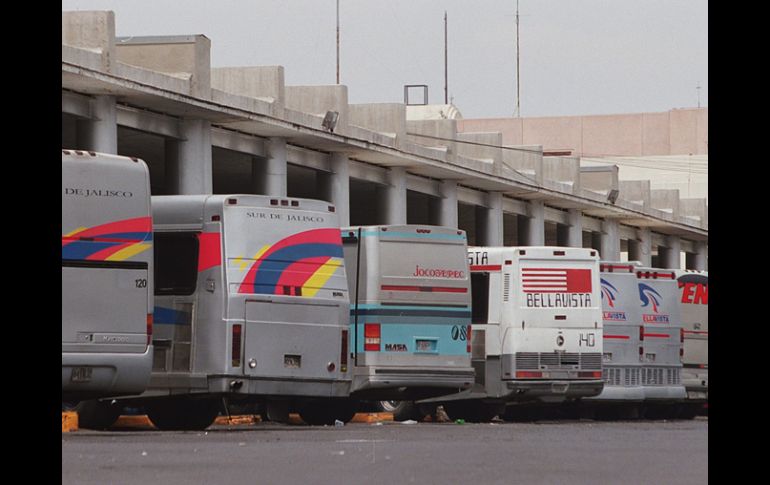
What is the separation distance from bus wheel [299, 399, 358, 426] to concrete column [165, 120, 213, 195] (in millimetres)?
11787

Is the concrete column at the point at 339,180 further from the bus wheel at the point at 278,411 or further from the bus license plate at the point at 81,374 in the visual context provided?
the bus license plate at the point at 81,374

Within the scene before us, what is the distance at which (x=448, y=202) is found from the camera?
50469 millimetres

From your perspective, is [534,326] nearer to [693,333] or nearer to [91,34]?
[693,333]

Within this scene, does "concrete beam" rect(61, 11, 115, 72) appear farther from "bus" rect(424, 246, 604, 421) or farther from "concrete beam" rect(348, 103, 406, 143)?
"concrete beam" rect(348, 103, 406, 143)

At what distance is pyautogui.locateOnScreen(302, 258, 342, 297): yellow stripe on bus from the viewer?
23422 mm

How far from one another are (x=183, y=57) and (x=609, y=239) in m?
29.4

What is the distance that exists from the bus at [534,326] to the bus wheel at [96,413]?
22.3 ft

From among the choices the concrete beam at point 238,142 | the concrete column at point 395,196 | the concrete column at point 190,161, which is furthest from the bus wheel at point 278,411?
the concrete column at point 395,196

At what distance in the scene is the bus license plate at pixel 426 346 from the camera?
26384mm

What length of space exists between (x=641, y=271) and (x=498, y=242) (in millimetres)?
20046

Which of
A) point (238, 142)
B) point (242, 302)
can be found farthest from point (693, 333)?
point (242, 302)

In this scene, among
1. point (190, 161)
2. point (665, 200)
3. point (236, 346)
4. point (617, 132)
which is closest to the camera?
point (236, 346)
